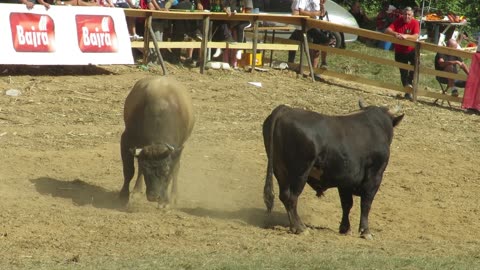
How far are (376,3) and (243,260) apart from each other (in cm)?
2484

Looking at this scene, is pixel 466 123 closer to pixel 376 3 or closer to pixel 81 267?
pixel 81 267

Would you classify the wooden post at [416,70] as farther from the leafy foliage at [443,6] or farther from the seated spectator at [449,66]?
the leafy foliage at [443,6]

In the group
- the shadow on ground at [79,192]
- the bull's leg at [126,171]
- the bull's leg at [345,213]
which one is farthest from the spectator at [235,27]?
the bull's leg at [345,213]

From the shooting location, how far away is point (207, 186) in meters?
13.2

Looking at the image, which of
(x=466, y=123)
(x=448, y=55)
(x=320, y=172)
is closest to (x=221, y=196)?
(x=320, y=172)

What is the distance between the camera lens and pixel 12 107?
51.5ft

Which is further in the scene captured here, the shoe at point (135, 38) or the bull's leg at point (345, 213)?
the shoe at point (135, 38)

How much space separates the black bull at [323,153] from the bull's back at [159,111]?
1.29 metres

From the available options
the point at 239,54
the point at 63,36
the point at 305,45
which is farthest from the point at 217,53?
the point at 63,36

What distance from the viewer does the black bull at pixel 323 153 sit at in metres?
10.5

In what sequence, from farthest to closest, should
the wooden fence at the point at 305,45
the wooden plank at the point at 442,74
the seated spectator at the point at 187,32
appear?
the seated spectator at the point at 187,32, the wooden plank at the point at 442,74, the wooden fence at the point at 305,45

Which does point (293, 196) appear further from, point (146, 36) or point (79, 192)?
point (146, 36)

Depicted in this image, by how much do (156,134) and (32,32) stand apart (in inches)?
263

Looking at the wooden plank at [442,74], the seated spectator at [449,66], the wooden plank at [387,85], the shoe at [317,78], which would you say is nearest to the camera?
the wooden plank at [442,74]
